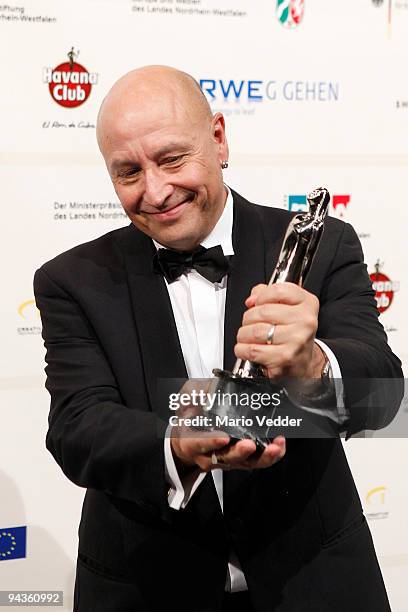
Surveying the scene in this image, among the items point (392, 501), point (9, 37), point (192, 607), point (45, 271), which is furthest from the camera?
point (392, 501)

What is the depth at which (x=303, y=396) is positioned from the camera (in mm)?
1217

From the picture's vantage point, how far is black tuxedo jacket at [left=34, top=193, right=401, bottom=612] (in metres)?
1.48

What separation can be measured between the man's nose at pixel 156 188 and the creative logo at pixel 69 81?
4.28 feet

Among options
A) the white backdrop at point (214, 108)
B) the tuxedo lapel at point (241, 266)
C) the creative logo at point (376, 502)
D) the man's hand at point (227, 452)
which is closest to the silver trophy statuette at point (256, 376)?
the man's hand at point (227, 452)

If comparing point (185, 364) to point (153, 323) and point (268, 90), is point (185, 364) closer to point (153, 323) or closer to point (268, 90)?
point (153, 323)

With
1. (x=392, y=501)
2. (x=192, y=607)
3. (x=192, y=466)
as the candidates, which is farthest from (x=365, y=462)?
(x=192, y=466)

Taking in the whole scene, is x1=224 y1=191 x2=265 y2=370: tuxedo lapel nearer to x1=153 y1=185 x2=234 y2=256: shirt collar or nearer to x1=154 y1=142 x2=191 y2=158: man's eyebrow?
x1=153 y1=185 x2=234 y2=256: shirt collar

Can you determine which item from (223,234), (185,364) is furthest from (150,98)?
(185,364)

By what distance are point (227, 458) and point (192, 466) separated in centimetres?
17

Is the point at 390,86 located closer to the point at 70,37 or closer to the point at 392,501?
the point at 70,37

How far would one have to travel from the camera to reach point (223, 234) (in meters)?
1.64

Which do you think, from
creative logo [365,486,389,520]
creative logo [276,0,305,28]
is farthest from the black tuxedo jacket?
creative logo [365,486,389,520]

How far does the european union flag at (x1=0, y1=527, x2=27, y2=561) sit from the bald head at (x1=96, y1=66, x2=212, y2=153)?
169 cm

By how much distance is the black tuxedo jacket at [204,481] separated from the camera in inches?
58.3
